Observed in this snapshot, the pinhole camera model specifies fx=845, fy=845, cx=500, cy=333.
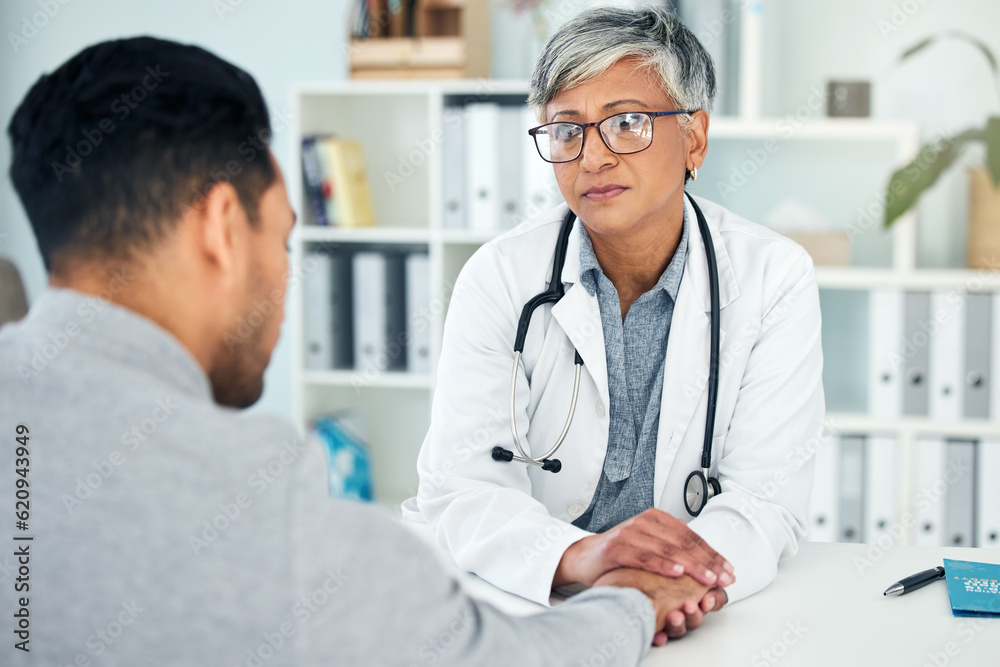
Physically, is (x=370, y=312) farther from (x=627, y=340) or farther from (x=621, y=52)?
(x=621, y=52)

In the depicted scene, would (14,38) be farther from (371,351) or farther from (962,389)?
(962,389)

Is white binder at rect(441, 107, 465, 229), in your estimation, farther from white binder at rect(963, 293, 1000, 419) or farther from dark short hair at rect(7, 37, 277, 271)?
dark short hair at rect(7, 37, 277, 271)

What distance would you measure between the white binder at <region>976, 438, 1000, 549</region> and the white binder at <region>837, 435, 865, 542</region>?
11.7 inches

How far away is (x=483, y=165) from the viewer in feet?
8.43

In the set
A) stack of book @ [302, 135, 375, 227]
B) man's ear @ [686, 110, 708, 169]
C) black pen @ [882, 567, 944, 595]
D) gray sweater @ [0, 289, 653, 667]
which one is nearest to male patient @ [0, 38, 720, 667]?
gray sweater @ [0, 289, 653, 667]

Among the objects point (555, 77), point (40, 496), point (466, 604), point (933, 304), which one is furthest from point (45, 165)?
point (933, 304)

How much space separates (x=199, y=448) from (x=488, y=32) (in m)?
2.43

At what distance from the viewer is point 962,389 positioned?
2332 mm

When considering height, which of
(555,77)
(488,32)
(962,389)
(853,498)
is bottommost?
(853,498)

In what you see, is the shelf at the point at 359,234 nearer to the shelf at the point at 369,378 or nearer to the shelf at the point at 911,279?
the shelf at the point at 369,378

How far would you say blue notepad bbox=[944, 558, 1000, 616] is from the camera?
95 cm

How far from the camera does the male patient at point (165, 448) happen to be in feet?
1.95

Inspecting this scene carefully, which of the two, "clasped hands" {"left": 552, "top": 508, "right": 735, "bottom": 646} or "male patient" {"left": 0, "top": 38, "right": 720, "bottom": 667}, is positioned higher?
"male patient" {"left": 0, "top": 38, "right": 720, "bottom": 667}

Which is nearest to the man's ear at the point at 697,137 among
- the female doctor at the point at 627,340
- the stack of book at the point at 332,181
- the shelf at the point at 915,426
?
the female doctor at the point at 627,340
